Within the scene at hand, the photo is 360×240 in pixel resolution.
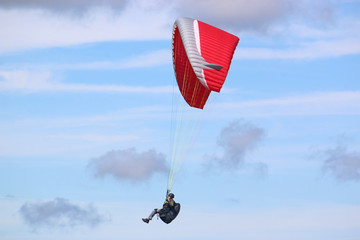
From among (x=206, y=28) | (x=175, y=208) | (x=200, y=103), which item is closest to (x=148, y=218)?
(x=175, y=208)

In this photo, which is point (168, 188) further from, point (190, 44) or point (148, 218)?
point (190, 44)

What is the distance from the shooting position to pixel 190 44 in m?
42.8

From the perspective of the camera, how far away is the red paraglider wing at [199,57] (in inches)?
1670

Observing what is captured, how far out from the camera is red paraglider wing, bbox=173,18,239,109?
42406 mm

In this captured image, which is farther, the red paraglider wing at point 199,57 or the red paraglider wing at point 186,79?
the red paraglider wing at point 186,79

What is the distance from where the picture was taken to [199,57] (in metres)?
42.4

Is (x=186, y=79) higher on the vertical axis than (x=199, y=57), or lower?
higher

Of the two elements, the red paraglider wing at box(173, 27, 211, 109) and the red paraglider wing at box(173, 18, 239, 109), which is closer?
the red paraglider wing at box(173, 18, 239, 109)

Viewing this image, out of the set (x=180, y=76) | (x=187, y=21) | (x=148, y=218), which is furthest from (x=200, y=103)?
(x=148, y=218)

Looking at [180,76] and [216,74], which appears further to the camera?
[180,76]

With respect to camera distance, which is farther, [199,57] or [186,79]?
[186,79]

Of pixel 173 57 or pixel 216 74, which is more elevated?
pixel 173 57

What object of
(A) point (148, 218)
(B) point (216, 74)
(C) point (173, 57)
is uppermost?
(C) point (173, 57)

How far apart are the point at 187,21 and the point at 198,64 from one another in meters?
3.30
